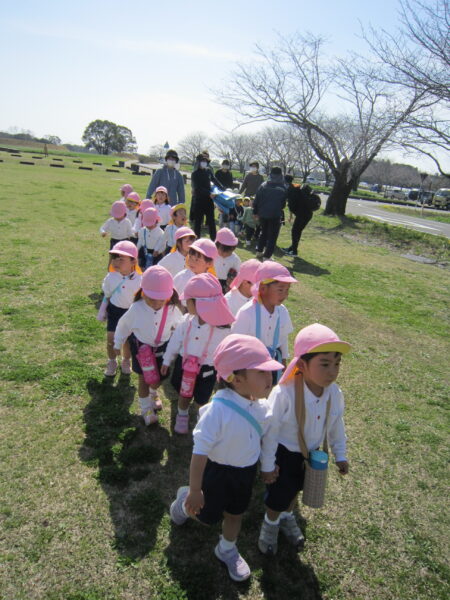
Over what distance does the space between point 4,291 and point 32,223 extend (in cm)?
580

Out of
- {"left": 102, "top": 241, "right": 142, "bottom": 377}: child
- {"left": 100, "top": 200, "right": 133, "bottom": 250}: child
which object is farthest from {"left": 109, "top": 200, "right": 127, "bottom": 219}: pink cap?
{"left": 102, "top": 241, "right": 142, "bottom": 377}: child

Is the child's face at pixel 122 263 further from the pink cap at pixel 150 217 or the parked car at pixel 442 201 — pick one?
the parked car at pixel 442 201

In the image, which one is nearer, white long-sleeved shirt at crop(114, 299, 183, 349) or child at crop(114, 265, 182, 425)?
child at crop(114, 265, 182, 425)

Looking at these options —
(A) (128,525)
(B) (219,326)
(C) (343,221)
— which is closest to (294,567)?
(A) (128,525)

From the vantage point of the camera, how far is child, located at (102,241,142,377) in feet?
13.4

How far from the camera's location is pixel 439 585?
254cm

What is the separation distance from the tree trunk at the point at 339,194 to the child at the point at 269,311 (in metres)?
16.4

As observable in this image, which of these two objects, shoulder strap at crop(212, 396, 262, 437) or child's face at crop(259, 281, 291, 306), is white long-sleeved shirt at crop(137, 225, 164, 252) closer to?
child's face at crop(259, 281, 291, 306)

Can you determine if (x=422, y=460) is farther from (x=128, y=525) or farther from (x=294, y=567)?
(x=128, y=525)

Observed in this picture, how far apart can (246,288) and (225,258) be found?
1.34m

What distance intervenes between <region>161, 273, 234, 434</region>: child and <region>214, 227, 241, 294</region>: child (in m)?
1.80

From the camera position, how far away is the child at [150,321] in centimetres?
330

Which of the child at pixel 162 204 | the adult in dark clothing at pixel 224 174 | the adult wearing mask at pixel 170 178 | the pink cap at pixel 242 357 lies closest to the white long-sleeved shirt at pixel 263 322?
the pink cap at pixel 242 357

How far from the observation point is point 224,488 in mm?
2295
